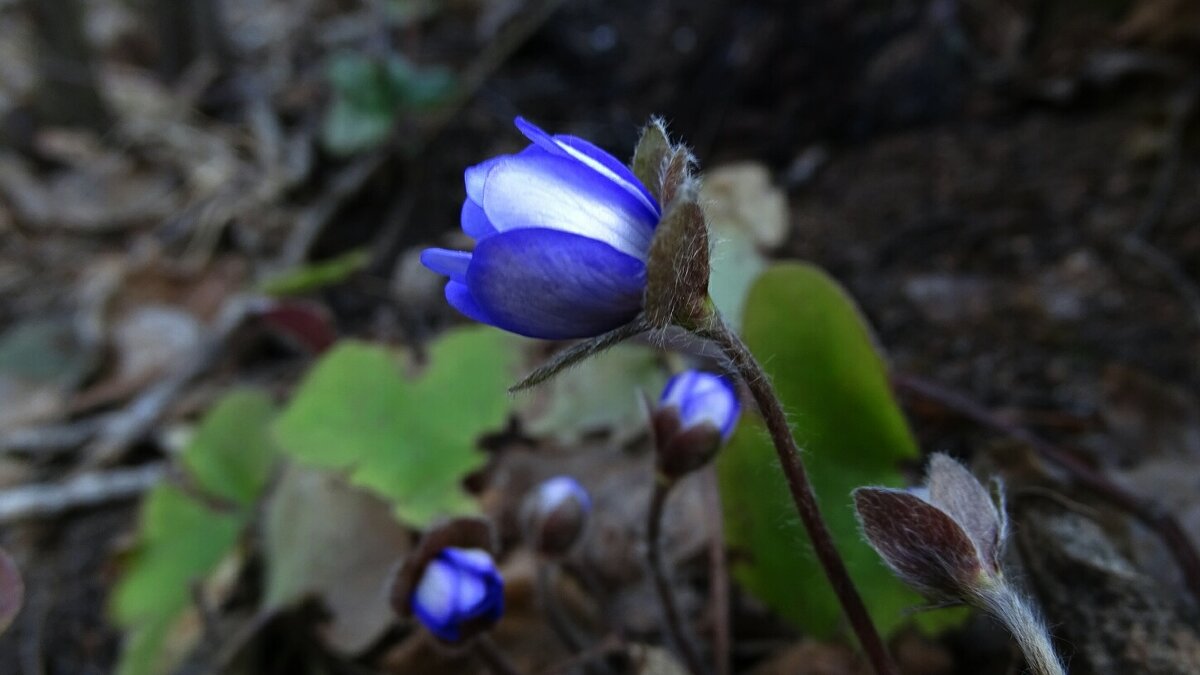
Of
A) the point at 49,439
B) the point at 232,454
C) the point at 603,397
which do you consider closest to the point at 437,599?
the point at 603,397

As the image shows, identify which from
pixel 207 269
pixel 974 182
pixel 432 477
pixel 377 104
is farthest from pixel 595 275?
pixel 207 269

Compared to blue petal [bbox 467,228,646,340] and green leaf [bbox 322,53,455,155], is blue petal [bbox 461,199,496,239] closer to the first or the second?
blue petal [bbox 467,228,646,340]

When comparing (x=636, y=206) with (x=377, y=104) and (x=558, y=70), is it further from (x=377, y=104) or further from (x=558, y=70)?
(x=558, y=70)

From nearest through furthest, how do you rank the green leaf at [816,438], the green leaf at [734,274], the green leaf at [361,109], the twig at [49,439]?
1. the green leaf at [816,438]
2. the green leaf at [734,274]
3. the twig at [49,439]
4. the green leaf at [361,109]

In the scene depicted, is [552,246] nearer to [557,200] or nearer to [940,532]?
[557,200]

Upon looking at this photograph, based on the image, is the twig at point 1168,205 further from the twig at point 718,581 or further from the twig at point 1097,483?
the twig at point 718,581

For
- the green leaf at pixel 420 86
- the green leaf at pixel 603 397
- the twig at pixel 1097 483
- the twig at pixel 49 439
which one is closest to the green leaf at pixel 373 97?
the green leaf at pixel 420 86
